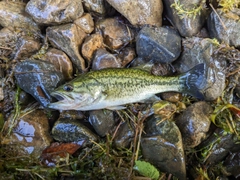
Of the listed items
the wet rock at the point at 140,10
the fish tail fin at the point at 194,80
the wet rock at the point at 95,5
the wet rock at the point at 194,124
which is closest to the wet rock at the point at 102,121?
the wet rock at the point at 194,124

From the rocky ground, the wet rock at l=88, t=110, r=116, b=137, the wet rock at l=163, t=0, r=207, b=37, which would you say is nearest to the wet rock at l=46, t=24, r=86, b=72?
the rocky ground

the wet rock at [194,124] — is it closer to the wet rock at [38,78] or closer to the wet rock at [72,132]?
the wet rock at [72,132]

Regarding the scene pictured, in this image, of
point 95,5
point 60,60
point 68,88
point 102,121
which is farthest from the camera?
point 95,5

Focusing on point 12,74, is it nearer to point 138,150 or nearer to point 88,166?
point 88,166

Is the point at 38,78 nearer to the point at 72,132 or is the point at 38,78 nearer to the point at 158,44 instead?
the point at 72,132

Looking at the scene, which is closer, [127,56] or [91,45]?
[91,45]

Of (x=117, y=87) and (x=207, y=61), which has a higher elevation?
(x=207, y=61)

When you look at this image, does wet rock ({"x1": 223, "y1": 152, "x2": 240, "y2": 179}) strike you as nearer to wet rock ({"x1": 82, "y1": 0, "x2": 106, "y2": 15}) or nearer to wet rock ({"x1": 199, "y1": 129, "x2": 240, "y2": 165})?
wet rock ({"x1": 199, "y1": 129, "x2": 240, "y2": 165})

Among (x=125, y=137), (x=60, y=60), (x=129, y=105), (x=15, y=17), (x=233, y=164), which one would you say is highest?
(x=15, y=17)

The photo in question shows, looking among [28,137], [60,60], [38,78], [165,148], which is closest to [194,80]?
[165,148]
